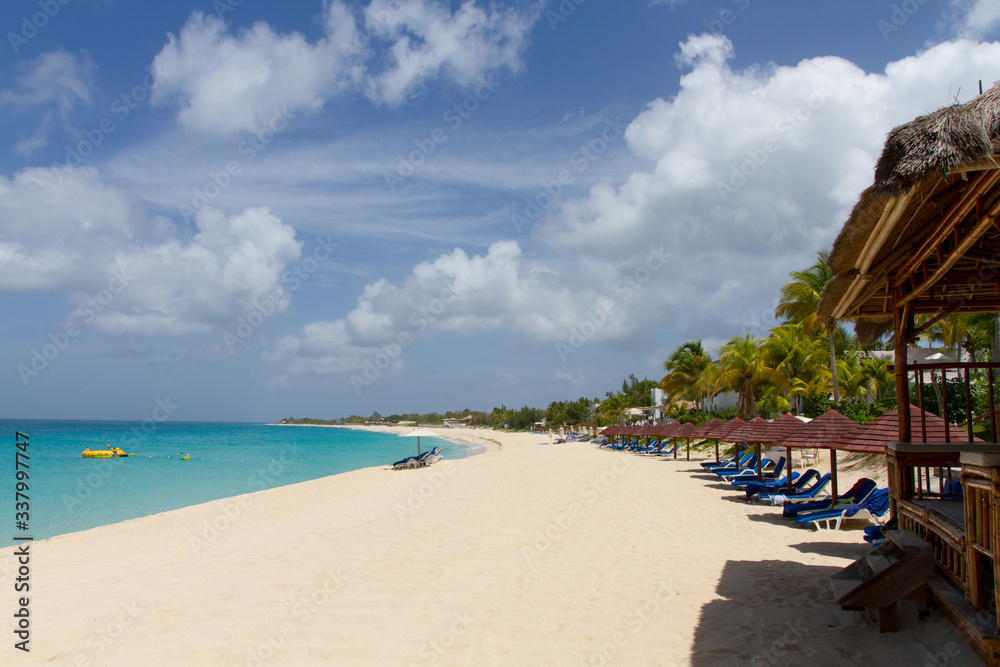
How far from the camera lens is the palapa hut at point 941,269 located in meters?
2.92

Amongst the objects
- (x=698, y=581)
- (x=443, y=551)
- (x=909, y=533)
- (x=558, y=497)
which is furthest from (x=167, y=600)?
(x=558, y=497)

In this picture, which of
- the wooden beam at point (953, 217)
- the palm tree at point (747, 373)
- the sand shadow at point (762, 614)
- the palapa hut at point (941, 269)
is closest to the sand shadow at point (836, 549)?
the sand shadow at point (762, 614)

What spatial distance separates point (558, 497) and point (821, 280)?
17990mm

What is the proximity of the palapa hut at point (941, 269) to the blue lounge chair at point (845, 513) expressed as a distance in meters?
2.18

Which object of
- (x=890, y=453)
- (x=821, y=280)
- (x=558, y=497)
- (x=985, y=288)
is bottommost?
(x=558, y=497)

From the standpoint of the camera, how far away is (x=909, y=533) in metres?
4.41

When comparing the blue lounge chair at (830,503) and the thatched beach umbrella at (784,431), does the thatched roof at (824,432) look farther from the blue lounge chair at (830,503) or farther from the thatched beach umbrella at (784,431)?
the blue lounge chair at (830,503)

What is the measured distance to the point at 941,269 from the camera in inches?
167

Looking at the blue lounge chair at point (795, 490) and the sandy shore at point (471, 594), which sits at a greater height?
the blue lounge chair at point (795, 490)

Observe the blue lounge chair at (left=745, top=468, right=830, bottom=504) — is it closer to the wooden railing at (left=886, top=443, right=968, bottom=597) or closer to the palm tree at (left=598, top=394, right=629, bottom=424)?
the wooden railing at (left=886, top=443, right=968, bottom=597)

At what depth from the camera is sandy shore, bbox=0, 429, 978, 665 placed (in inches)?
178

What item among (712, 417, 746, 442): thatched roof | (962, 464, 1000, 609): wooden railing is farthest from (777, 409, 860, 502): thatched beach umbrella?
(962, 464, 1000, 609): wooden railing

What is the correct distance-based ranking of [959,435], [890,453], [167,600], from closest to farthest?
[890,453]
[167,600]
[959,435]

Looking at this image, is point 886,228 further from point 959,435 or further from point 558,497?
point 558,497
